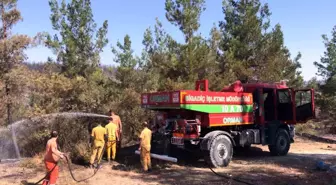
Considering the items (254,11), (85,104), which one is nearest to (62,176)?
(85,104)

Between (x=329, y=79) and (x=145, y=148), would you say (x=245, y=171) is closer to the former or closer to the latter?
Answer: (x=145, y=148)

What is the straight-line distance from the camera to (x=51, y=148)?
8.69 meters

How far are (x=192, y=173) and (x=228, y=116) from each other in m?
2.34

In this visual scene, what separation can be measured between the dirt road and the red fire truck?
61 centimetres

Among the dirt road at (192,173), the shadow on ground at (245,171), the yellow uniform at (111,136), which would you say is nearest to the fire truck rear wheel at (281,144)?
the shadow on ground at (245,171)

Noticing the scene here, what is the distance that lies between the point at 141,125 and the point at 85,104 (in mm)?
2470

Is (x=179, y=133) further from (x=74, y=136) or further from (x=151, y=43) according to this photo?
(x=151, y=43)

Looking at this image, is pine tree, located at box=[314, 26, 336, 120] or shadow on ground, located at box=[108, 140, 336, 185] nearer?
shadow on ground, located at box=[108, 140, 336, 185]

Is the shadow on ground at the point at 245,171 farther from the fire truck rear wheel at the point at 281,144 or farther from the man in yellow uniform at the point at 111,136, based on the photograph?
the man in yellow uniform at the point at 111,136

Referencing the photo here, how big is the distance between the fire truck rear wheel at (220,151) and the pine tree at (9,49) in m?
7.59

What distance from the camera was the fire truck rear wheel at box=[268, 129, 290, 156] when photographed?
44.7ft

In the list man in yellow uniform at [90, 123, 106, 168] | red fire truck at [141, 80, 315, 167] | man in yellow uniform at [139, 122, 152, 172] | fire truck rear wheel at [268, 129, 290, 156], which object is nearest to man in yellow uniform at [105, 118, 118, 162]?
man in yellow uniform at [90, 123, 106, 168]

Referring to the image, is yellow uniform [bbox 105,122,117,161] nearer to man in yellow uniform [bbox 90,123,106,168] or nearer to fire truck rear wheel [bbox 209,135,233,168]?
man in yellow uniform [bbox 90,123,106,168]

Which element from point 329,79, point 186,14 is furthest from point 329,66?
point 186,14
